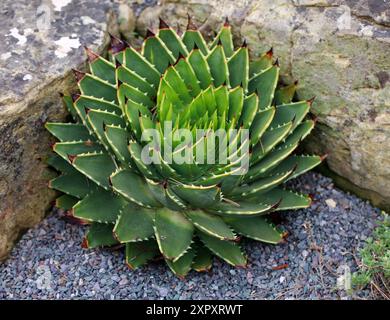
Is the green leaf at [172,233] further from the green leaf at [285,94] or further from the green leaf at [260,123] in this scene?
the green leaf at [285,94]

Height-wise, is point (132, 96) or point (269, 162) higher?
point (132, 96)

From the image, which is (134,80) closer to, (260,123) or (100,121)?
(100,121)

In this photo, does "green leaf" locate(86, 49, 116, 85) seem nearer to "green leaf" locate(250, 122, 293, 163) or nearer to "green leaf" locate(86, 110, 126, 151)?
"green leaf" locate(86, 110, 126, 151)

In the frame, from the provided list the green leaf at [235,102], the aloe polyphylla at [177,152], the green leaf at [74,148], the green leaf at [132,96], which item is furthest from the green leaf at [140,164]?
the green leaf at [235,102]

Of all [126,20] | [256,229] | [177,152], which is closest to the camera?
[177,152]

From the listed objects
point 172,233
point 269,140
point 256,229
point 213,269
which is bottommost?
point 213,269

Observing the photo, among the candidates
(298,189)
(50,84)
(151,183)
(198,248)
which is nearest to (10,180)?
(50,84)

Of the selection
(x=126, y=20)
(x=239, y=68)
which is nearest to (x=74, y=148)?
(x=239, y=68)
